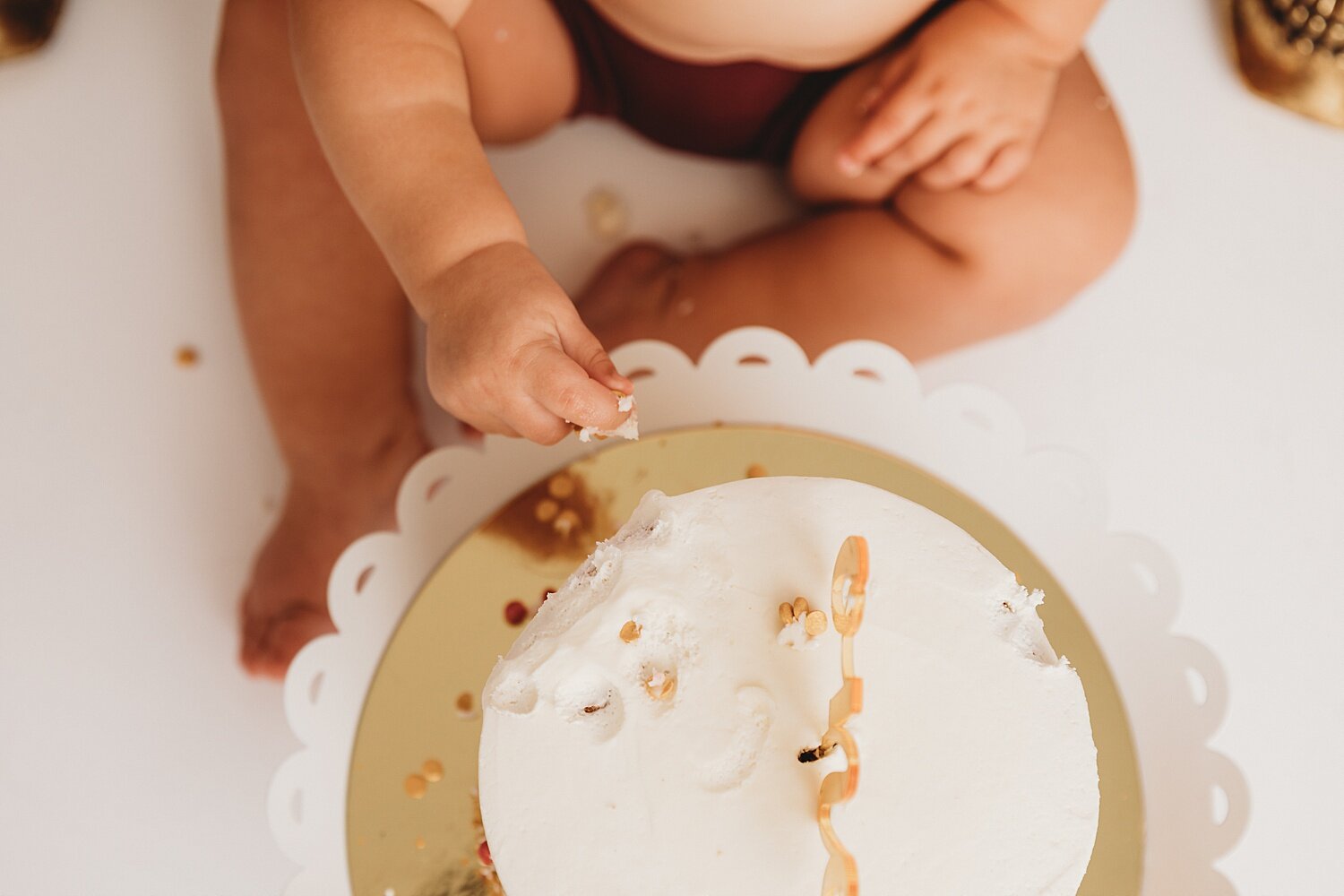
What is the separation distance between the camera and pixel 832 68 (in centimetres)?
80

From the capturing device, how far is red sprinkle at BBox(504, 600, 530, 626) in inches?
25.0

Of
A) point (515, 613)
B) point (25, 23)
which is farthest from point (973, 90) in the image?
point (25, 23)

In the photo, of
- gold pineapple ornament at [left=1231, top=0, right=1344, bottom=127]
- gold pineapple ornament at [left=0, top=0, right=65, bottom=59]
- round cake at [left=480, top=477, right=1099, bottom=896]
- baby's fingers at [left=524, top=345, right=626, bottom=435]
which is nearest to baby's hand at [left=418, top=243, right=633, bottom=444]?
baby's fingers at [left=524, top=345, right=626, bottom=435]

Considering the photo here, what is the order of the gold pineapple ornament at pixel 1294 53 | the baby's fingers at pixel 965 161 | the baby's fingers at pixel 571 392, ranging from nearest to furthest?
the baby's fingers at pixel 571 392
the baby's fingers at pixel 965 161
the gold pineapple ornament at pixel 1294 53

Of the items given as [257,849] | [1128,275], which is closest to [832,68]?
[1128,275]

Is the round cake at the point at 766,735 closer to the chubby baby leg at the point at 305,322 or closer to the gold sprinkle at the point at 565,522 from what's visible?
the gold sprinkle at the point at 565,522

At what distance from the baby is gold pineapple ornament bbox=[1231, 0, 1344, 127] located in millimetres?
209

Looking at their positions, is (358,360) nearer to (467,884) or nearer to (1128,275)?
(467,884)

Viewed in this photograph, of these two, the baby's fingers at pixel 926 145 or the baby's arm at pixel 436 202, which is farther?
the baby's fingers at pixel 926 145

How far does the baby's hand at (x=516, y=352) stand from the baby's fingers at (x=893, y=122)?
0.27 metres

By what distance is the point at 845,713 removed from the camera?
1.43ft

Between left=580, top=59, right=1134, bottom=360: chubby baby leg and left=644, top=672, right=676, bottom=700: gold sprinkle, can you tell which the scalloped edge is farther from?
left=644, top=672, right=676, bottom=700: gold sprinkle

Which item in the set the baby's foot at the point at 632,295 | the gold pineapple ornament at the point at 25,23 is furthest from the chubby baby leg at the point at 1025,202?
the gold pineapple ornament at the point at 25,23

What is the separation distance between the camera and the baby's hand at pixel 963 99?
2.41 ft
